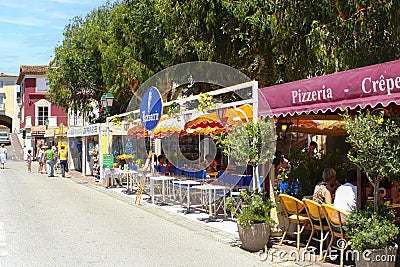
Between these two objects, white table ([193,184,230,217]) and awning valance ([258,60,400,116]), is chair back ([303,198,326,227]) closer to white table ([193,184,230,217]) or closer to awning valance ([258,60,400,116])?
awning valance ([258,60,400,116])

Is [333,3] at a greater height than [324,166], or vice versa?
[333,3]

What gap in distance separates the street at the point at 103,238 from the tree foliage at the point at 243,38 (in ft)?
17.4

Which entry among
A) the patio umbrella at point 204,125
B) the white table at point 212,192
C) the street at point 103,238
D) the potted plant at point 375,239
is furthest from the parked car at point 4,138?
the potted plant at point 375,239

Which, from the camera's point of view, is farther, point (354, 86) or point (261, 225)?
point (261, 225)

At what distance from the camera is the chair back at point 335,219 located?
815 centimetres

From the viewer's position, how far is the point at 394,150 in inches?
283

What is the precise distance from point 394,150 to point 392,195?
10.5 feet

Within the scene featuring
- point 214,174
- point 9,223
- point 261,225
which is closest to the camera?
point 261,225

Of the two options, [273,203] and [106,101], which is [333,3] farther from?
[106,101]

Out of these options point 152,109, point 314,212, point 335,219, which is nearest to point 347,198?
point 335,219

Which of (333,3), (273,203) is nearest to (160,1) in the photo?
(333,3)

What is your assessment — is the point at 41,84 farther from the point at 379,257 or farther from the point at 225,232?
the point at 379,257

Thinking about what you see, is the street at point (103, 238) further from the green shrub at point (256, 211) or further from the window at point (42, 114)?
the window at point (42, 114)

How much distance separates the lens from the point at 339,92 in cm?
800
